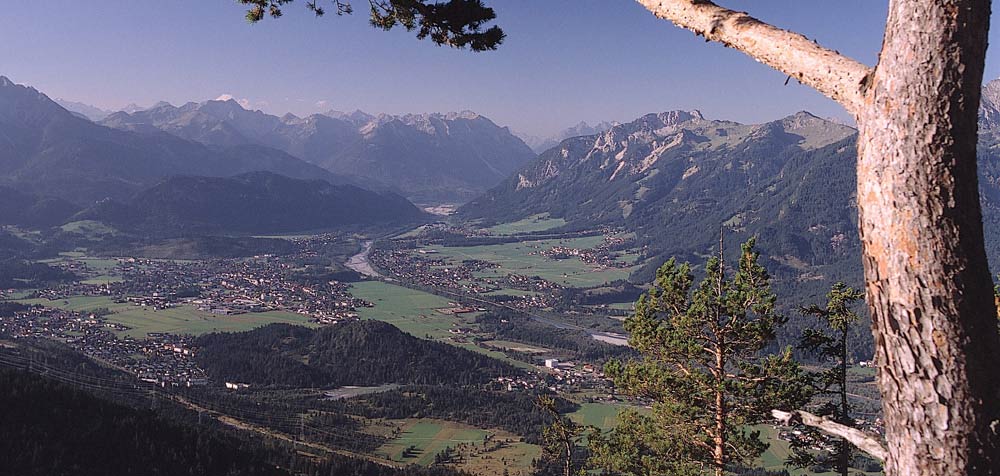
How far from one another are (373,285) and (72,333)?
59337mm

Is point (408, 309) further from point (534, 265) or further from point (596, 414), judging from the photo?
point (596, 414)

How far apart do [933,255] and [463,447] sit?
192ft

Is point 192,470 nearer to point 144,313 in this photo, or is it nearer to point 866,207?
point 866,207

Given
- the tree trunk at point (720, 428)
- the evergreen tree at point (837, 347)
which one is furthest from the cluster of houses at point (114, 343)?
the evergreen tree at point (837, 347)

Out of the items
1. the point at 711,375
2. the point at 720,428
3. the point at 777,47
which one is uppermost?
the point at 777,47

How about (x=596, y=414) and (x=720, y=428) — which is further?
(x=596, y=414)

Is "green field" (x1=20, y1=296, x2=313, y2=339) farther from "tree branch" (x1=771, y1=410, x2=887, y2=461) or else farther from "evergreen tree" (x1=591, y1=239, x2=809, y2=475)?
"tree branch" (x1=771, y1=410, x2=887, y2=461)

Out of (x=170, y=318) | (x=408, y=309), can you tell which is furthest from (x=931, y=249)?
(x=408, y=309)

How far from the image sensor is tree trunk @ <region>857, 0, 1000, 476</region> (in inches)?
96.9

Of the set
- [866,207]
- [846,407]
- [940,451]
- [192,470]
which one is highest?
[866,207]

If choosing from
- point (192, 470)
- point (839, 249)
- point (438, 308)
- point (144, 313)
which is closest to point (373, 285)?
point (438, 308)

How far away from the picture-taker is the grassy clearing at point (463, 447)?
51.8 metres

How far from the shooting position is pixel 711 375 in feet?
37.4

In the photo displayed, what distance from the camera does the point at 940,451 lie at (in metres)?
2.48
